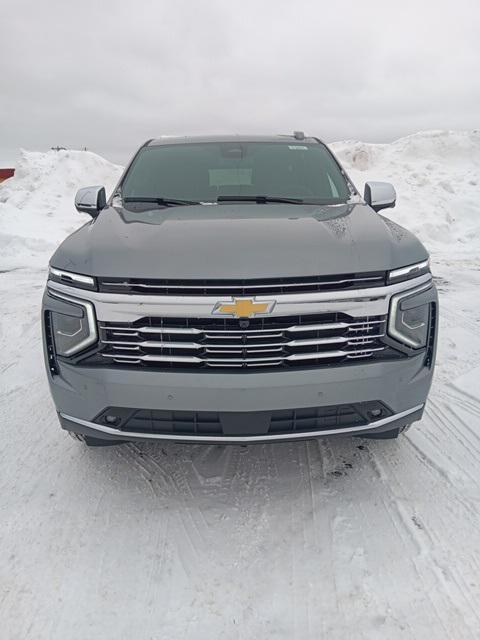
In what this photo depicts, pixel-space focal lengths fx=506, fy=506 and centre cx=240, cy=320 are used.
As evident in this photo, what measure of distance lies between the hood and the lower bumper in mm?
697

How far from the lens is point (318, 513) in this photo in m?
2.44

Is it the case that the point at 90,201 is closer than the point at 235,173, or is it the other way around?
the point at 90,201

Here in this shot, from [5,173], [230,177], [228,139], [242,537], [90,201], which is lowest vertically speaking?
[5,173]

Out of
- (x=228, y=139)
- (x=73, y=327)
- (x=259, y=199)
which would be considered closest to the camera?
(x=73, y=327)

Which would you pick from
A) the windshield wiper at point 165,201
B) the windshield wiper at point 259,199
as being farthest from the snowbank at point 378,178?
the windshield wiper at point 259,199

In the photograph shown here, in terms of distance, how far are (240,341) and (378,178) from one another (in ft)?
45.0

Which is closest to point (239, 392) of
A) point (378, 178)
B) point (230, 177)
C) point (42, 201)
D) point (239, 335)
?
point (239, 335)

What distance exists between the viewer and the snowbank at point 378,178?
9945 millimetres

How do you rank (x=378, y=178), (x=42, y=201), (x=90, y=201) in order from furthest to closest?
(x=378, y=178), (x=42, y=201), (x=90, y=201)

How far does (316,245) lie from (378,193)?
58.8 inches

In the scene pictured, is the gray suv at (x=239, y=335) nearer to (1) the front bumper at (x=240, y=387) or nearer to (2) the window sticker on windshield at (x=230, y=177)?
(1) the front bumper at (x=240, y=387)

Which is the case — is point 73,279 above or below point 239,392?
above

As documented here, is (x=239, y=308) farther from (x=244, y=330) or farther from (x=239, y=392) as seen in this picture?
(x=239, y=392)

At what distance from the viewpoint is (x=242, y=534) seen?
2301 mm
